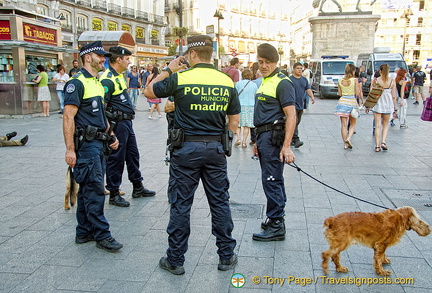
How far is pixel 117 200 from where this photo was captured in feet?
17.9

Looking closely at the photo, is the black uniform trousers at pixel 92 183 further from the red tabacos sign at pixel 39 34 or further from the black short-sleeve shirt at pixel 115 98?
the red tabacos sign at pixel 39 34

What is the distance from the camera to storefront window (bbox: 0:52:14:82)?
14.1 metres

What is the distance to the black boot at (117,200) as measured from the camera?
5.42 meters

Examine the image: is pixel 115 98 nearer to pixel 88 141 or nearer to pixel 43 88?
pixel 88 141

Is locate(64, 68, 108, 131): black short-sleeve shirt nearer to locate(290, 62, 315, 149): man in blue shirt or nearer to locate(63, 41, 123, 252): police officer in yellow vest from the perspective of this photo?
locate(63, 41, 123, 252): police officer in yellow vest

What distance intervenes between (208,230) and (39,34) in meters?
13.5

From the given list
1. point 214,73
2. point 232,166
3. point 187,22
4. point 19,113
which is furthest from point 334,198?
point 187,22

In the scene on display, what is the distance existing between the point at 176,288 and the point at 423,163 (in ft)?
19.9

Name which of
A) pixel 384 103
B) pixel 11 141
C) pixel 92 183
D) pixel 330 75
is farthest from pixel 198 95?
pixel 330 75

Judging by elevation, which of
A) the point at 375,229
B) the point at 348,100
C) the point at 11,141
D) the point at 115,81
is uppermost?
the point at 115,81

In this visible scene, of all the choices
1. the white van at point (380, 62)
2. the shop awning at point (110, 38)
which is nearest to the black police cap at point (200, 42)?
the white van at point (380, 62)

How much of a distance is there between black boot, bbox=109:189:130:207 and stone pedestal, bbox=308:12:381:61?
2496cm

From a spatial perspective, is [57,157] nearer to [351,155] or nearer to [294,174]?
[294,174]

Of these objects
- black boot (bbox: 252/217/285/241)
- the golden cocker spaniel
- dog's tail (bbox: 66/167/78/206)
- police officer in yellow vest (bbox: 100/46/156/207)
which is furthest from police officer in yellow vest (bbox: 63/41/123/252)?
the golden cocker spaniel
